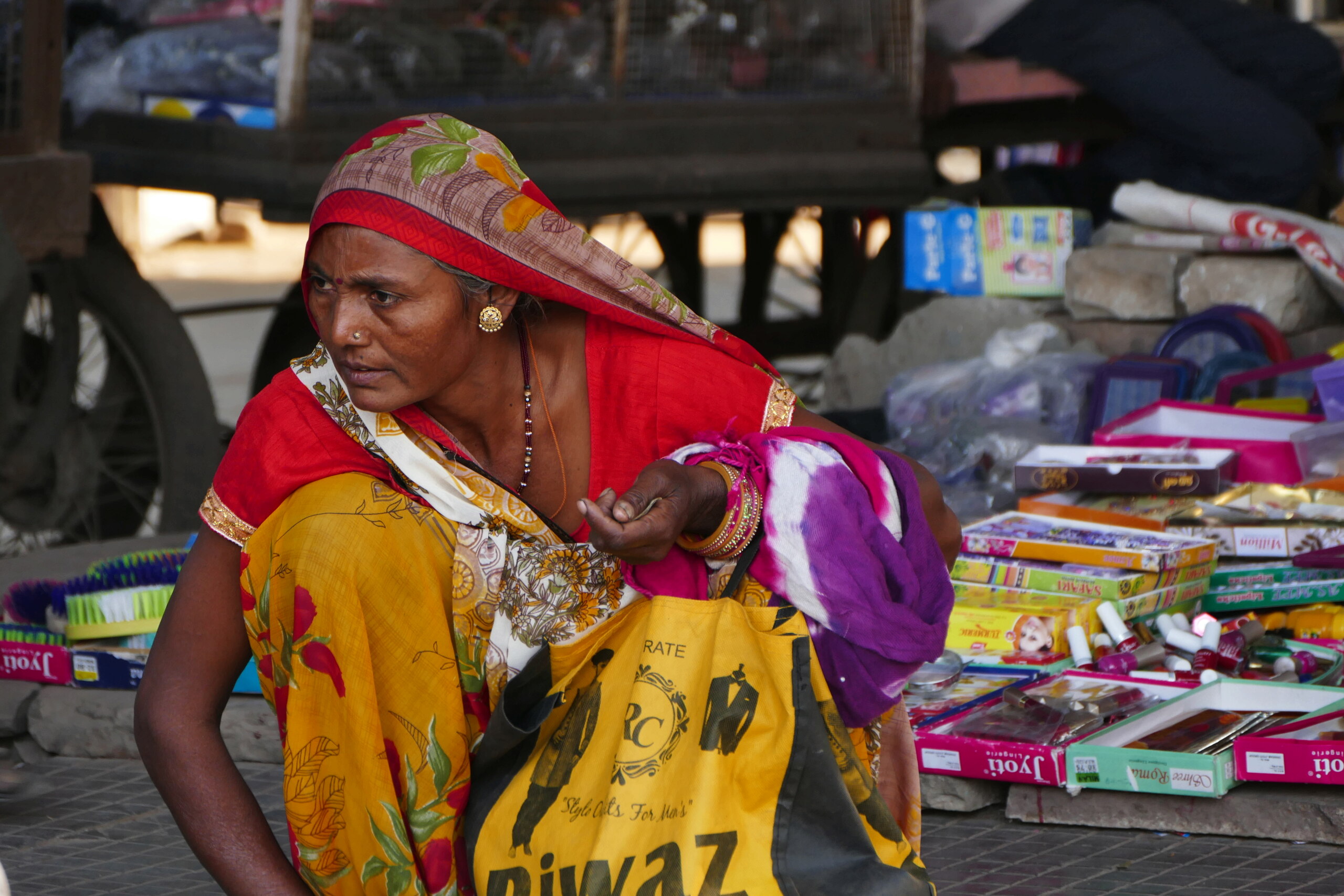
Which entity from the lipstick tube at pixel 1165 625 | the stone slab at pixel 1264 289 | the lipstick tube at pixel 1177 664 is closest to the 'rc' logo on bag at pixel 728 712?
the lipstick tube at pixel 1177 664

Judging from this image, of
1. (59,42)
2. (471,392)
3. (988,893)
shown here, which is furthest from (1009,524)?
(59,42)

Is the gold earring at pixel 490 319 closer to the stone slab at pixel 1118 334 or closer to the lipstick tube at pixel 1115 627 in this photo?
the lipstick tube at pixel 1115 627

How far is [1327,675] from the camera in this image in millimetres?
2787

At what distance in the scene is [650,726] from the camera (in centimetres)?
162

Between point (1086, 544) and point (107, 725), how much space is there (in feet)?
6.50

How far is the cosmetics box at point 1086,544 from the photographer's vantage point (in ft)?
10.1

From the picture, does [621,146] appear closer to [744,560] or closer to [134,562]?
[134,562]

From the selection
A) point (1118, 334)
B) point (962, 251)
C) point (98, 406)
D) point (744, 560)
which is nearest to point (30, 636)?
point (98, 406)

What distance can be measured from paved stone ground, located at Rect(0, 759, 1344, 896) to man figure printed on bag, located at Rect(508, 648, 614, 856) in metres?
0.91

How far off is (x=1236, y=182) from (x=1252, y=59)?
452 millimetres

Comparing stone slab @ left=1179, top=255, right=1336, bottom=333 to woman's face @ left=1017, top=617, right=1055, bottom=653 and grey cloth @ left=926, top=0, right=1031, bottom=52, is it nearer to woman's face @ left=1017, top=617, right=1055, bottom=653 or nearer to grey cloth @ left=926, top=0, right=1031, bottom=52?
grey cloth @ left=926, top=0, right=1031, bottom=52

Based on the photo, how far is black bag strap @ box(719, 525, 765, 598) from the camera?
1.73 m

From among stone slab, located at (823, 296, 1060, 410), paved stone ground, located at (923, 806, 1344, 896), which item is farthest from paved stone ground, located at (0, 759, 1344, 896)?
stone slab, located at (823, 296, 1060, 410)

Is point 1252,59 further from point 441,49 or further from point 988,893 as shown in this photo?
point 988,893
